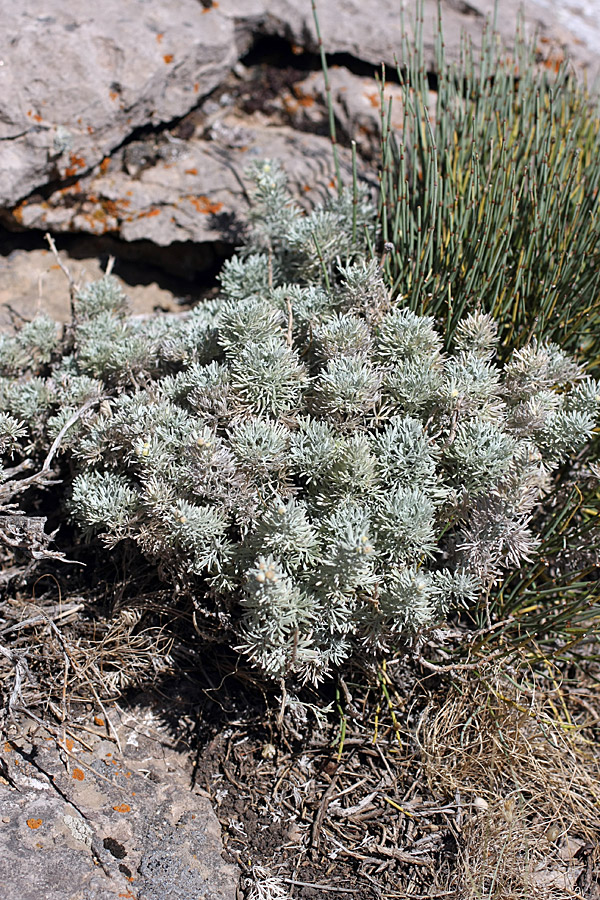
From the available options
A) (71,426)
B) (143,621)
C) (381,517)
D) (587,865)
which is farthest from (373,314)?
(587,865)

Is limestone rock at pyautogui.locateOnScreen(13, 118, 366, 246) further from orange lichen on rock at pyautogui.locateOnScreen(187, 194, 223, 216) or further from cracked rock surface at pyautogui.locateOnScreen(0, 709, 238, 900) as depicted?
cracked rock surface at pyautogui.locateOnScreen(0, 709, 238, 900)

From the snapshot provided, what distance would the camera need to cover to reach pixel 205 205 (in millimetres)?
3092

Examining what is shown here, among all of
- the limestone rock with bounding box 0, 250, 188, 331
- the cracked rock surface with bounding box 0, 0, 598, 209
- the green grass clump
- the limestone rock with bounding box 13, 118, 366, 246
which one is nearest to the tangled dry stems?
the green grass clump

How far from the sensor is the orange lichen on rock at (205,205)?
308cm

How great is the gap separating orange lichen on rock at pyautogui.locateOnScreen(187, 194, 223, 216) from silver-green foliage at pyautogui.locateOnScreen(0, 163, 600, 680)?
0.87 metres

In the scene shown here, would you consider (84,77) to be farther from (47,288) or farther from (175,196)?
(47,288)

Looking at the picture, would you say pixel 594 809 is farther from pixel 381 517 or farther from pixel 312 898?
pixel 381 517

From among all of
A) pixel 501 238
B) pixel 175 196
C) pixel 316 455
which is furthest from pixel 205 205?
pixel 316 455

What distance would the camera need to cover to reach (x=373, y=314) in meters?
2.31

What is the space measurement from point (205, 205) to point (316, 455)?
5.44 ft

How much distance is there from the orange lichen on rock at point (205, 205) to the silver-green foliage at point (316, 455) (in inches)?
34.2

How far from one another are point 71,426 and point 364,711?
1.26 metres

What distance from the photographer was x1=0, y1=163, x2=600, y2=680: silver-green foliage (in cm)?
183

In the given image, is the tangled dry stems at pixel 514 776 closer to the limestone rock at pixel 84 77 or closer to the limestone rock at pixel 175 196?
the limestone rock at pixel 175 196
